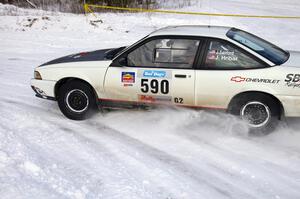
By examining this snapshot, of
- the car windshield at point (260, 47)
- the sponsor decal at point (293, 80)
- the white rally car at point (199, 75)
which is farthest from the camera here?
the car windshield at point (260, 47)

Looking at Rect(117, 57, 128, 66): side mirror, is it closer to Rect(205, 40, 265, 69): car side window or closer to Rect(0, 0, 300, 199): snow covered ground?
Rect(0, 0, 300, 199): snow covered ground

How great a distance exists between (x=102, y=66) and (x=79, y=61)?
0.50 metres

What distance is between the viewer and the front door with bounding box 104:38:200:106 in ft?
18.0

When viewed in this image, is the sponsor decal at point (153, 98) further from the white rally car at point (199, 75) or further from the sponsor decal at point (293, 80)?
the sponsor decal at point (293, 80)

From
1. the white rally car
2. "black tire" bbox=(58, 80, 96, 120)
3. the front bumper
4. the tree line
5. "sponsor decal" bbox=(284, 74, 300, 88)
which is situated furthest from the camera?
the tree line

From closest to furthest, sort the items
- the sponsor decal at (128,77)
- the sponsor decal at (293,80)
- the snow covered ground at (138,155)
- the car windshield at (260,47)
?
the snow covered ground at (138,155) < the sponsor decal at (293,80) < the car windshield at (260,47) < the sponsor decal at (128,77)

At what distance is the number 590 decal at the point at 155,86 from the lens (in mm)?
5570

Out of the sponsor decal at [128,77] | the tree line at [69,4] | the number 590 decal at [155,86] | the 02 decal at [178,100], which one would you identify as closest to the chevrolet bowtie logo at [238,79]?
the 02 decal at [178,100]

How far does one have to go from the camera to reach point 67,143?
17.5ft

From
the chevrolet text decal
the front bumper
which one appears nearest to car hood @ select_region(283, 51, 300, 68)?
the chevrolet text decal

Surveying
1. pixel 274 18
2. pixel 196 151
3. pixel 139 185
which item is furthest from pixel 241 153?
pixel 274 18

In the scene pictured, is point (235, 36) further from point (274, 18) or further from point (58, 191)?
point (274, 18)

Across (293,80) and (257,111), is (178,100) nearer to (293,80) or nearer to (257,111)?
(257,111)

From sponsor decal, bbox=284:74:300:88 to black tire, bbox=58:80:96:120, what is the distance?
2.99m
